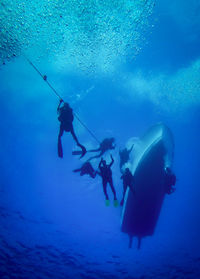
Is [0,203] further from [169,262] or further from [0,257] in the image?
[169,262]

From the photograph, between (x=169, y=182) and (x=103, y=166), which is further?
(x=169, y=182)

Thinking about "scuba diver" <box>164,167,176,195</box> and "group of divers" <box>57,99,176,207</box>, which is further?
"scuba diver" <box>164,167,176,195</box>

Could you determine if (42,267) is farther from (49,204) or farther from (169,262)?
(49,204)

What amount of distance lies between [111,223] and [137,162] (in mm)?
22529

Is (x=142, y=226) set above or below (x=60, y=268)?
above

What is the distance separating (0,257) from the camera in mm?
13625

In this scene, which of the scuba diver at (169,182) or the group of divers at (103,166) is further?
the scuba diver at (169,182)

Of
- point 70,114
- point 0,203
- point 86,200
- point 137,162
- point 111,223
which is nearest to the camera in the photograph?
point 70,114

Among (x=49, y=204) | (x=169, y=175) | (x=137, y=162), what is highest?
(x=49, y=204)

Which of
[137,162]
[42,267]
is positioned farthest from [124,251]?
[137,162]

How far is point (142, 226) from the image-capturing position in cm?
1245

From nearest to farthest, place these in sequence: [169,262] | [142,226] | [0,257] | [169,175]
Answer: [169,175] → [142,226] → [0,257] → [169,262]

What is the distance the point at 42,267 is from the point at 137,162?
1074 centimetres

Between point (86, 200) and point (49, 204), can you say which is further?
point (86, 200)
